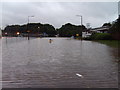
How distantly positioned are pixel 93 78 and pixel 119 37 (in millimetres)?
44359

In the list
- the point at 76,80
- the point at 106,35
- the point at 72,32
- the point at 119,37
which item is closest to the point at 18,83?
the point at 76,80

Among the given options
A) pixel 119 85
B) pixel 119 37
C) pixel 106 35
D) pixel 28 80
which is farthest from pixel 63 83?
pixel 106 35

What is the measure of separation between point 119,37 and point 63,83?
4545 centimetres

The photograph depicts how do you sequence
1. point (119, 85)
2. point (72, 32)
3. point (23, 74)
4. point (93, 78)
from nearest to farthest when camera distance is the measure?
point (119, 85)
point (93, 78)
point (23, 74)
point (72, 32)

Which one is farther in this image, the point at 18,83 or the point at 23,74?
the point at 23,74

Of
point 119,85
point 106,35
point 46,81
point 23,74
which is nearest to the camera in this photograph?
point 119,85

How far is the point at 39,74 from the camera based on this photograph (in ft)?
28.1

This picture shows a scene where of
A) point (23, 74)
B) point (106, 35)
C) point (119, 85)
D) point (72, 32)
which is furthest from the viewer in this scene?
point (72, 32)

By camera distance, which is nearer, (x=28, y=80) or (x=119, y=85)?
(x=119, y=85)

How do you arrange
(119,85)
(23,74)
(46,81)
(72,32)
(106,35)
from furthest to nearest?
1. (72,32)
2. (106,35)
3. (23,74)
4. (46,81)
5. (119,85)

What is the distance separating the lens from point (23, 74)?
854cm

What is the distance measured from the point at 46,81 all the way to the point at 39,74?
133cm

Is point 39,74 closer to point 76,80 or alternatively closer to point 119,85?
point 76,80

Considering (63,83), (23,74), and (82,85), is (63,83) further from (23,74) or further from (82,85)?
(23,74)
